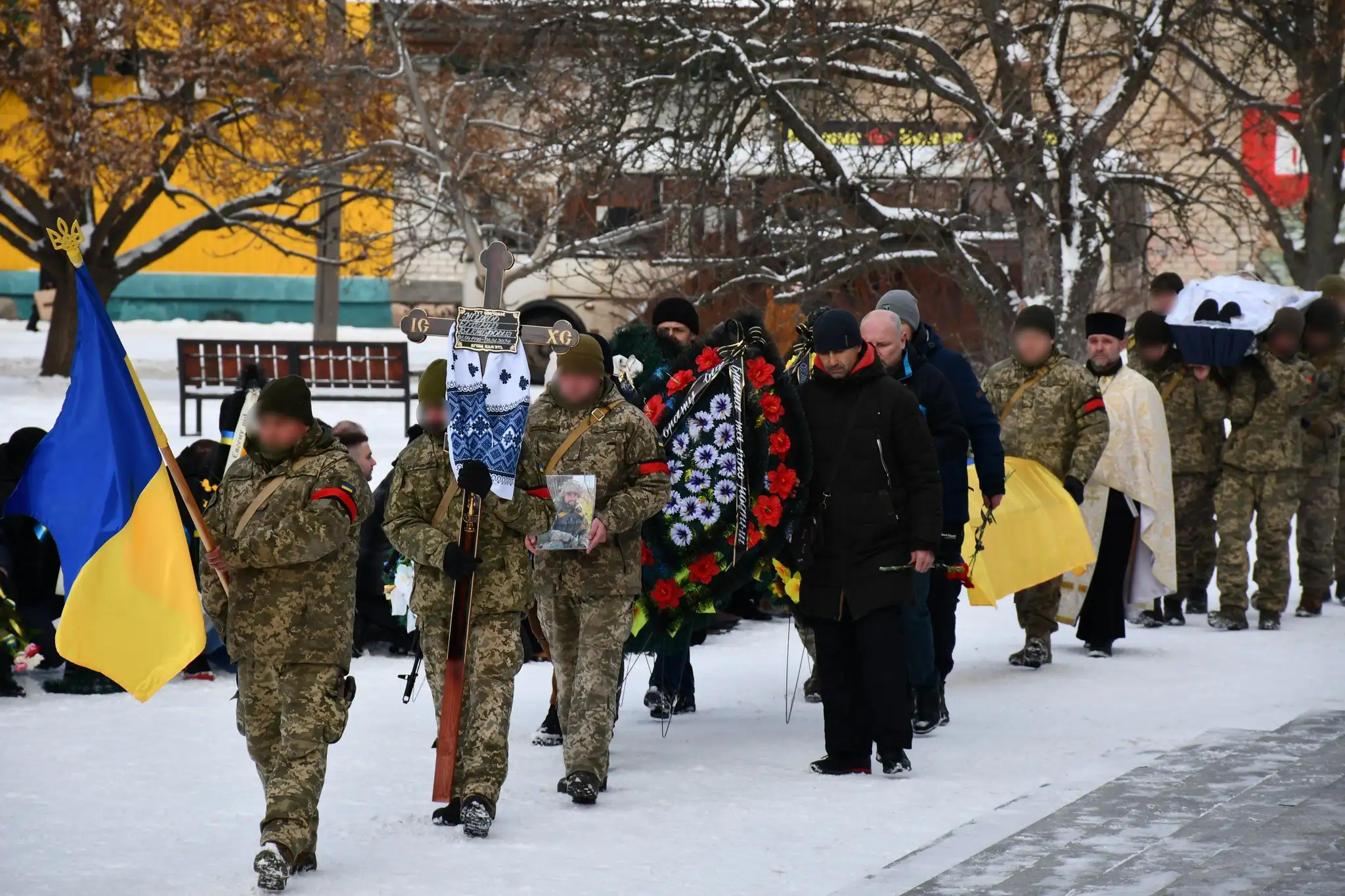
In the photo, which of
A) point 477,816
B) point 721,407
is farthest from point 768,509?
point 477,816

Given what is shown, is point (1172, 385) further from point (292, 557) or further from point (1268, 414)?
point (292, 557)

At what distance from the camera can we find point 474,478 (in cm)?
607

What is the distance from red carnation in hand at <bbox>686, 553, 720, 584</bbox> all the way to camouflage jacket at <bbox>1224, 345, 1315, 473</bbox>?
4.96 meters

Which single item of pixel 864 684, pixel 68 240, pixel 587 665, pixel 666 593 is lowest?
pixel 864 684

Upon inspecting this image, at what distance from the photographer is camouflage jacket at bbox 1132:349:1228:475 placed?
11531mm

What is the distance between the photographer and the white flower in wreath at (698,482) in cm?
788

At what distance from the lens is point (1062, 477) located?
10031 millimetres

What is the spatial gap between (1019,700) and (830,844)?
3107 mm

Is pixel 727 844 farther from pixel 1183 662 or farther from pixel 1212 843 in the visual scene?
pixel 1183 662

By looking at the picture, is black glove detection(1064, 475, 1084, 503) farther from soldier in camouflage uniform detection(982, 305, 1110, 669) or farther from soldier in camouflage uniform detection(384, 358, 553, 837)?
soldier in camouflage uniform detection(384, 358, 553, 837)

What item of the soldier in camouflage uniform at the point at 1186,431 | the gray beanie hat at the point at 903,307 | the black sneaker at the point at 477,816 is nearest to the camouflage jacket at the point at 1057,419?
the gray beanie hat at the point at 903,307

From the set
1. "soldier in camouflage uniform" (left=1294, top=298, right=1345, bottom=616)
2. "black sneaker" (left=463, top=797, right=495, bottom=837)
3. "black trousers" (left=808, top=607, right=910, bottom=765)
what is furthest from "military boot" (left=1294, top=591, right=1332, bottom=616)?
"black sneaker" (left=463, top=797, right=495, bottom=837)

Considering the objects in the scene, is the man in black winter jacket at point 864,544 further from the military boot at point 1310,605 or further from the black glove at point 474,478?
the military boot at point 1310,605

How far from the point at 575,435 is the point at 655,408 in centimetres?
103
